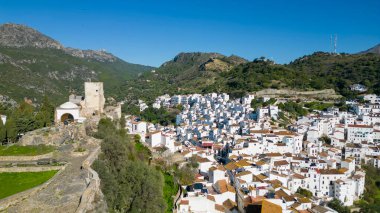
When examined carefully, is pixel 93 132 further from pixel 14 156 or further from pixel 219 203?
pixel 219 203

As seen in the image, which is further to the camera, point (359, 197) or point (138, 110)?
point (138, 110)

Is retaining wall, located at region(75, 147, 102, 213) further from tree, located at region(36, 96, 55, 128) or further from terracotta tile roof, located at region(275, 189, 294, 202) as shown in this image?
terracotta tile roof, located at region(275, 189, 294, 202)

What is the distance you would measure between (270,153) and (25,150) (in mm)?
21074

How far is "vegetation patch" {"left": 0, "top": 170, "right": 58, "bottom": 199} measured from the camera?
33.0 feet

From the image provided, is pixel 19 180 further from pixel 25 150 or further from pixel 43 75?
pixel 43 75

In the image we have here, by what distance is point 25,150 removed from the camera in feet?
49.5

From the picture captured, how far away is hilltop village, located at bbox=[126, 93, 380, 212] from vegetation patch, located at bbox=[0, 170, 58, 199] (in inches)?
317

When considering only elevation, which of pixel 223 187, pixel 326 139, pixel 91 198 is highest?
pixel 91 198

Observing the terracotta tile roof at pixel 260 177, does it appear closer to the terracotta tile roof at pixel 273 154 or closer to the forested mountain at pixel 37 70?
the terracotta tile roof at pixel 273 154

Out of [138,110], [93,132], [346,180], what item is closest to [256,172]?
[346,180]

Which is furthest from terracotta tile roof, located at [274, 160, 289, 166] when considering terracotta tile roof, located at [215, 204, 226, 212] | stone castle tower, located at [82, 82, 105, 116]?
stone castle tower, located at [82, 82, 105, 116]

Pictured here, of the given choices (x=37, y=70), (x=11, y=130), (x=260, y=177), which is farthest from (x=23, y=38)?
(x=260, y=177)

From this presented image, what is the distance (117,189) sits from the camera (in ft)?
44.0

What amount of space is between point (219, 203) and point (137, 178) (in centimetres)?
671
